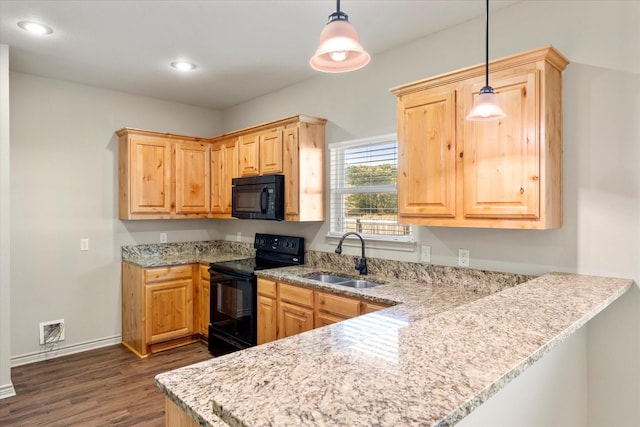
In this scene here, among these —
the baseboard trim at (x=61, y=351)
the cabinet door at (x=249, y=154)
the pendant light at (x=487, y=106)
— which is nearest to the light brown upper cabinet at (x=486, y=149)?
the pendant light at (x=487, y=106)

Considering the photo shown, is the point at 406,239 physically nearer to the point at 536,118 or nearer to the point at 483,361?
the point at 536,118

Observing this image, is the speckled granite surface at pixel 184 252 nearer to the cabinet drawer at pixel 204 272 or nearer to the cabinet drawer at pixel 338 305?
the cabinet drawer at pixel 204 272

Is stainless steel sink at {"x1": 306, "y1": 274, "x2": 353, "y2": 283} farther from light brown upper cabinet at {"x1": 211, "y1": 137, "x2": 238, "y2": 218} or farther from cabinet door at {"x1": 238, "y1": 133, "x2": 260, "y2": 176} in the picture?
light brown upper cabinet at {"x1": 211, "y1": 137, "x2": 238, "y2": 218}

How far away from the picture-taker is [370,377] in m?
0.94

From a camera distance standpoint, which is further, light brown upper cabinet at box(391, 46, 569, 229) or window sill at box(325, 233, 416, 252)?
window sill at box(325, 233, 416, 252)

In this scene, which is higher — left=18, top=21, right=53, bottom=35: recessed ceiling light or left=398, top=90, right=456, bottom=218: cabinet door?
left=18, top=21, right=53, bottom=35: recessed ceiling light

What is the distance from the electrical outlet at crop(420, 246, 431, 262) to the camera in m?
2.87

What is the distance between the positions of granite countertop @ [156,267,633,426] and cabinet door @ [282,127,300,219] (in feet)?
6.37

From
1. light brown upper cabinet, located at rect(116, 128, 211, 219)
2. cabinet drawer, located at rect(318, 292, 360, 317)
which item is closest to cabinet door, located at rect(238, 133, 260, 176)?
light brown upper cabinet, located at rect(116, 128, 211, 219)

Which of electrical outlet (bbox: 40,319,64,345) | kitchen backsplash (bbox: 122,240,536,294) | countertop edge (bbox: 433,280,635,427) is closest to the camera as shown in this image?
countertop edge (bbox: 433,280,635,427)

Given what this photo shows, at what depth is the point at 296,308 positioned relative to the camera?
3012 mm

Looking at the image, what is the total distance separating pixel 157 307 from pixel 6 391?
4.15 ft

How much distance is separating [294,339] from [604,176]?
1.91m

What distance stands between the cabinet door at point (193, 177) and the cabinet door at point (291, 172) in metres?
1.38
